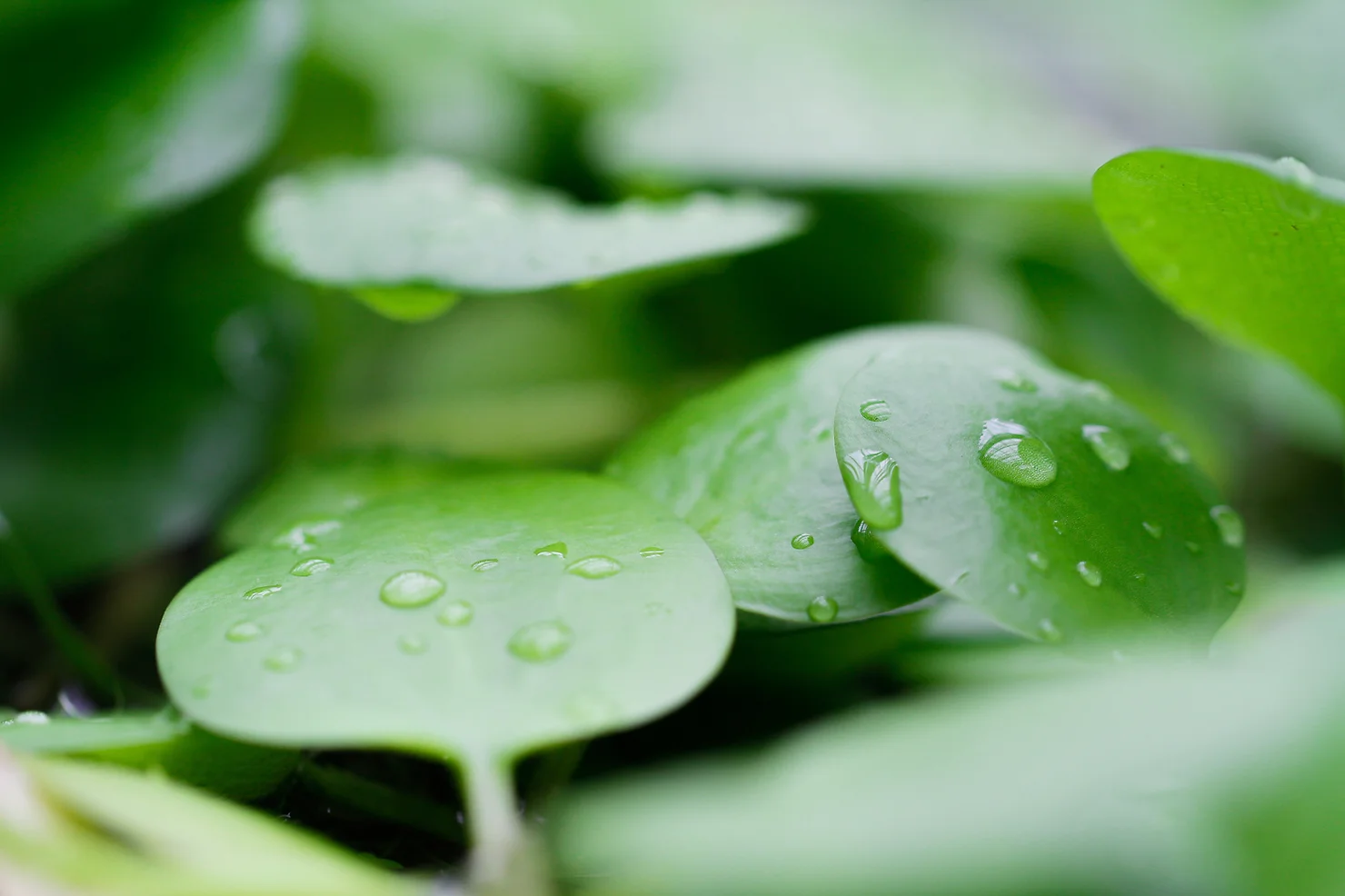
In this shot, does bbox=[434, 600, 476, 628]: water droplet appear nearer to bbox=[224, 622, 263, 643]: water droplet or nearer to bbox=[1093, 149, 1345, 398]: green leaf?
bbox=[224, 622, 263, 643]: water droplet

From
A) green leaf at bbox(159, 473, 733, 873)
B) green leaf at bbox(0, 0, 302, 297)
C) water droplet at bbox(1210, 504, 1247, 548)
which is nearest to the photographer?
green leaf at bbox(159, 473, 733, 873)

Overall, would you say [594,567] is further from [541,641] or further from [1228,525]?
[1228,525]

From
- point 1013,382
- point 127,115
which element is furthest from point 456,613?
point 127,115

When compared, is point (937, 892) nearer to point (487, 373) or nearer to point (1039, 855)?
point (1039, 855)

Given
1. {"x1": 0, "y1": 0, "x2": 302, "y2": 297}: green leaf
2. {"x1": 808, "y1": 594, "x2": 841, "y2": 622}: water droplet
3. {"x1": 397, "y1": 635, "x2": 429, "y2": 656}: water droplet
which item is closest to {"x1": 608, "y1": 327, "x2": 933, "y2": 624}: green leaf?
{"x1": 808, "y1": 594, "x2": 841, "y2": 622}: water droplet

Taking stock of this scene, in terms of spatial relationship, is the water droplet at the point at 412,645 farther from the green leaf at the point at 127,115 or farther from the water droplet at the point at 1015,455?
the green leaf at the point at 127,115

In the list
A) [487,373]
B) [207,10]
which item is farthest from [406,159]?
[487,373]
